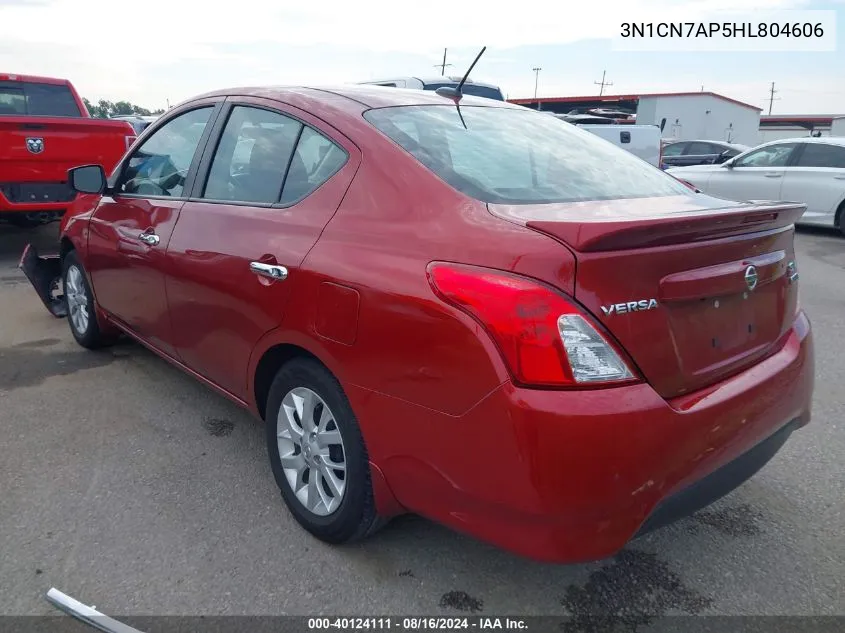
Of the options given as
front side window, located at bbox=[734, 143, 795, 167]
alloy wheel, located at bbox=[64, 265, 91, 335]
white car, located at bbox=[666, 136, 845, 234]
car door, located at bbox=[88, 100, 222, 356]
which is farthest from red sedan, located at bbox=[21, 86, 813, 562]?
front side window, located at bbox=[734, 143, 795, 167]

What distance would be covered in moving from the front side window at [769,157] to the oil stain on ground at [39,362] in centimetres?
1003

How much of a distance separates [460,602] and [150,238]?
2313 millimetres

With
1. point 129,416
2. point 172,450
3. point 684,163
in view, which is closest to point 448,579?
point 172,450

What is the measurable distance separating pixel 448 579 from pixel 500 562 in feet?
0.70

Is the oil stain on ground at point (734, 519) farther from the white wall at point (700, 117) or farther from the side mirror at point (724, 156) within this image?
the white wall at point (700, 117)

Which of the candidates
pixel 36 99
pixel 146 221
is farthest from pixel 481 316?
pixel 36 99

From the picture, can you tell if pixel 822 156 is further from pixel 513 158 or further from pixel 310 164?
pixel 310 164

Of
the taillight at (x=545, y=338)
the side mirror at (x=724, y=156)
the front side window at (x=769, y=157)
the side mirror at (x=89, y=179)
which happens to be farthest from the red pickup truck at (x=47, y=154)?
the side mirror at (x=724, y=156)

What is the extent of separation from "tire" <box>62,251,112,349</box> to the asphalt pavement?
39.8 inches

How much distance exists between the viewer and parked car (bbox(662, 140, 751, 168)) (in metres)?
17.8

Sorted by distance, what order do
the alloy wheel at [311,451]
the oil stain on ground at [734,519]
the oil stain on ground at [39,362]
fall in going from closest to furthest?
the alloy wheel at [311,451], the oil stain on ground at [734,519], the oil stain on ground at [39,362]

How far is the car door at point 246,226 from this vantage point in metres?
2.51

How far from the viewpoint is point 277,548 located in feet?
8.37

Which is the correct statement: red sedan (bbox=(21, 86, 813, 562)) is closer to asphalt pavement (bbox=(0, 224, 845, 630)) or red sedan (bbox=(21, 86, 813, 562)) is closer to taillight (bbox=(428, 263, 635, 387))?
taillight (bbox=(428, 263, 635, 387))
